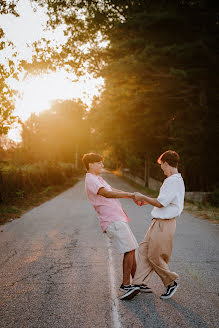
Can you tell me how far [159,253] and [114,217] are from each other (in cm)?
78

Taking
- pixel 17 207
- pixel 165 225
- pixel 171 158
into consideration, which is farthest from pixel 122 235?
pixel 17 207

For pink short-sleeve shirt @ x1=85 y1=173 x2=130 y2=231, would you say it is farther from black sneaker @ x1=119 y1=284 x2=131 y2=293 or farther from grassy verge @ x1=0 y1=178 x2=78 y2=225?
grassy verge @ x1=0 y1=178 x2=78 y2=225

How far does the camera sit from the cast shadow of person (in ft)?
11.5

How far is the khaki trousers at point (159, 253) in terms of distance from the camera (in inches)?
164

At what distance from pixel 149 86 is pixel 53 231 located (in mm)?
11006

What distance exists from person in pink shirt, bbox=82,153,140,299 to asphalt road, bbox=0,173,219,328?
0.34 m

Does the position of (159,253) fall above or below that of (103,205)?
below

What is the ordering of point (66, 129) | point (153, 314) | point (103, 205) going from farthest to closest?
point (66, 129)
point (103, 205)
point (153, 314)

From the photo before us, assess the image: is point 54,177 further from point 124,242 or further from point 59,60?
point 124,242

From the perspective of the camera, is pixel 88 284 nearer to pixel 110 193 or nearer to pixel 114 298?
pixel 114 298

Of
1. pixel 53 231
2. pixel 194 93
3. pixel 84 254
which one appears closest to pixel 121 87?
pixel 194 93

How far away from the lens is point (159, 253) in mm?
4191

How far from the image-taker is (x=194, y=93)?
18078mm

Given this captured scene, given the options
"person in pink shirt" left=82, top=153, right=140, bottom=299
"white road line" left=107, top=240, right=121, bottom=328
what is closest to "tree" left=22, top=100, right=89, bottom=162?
"white road line" left=107, top=240, right=121, bottom=328
